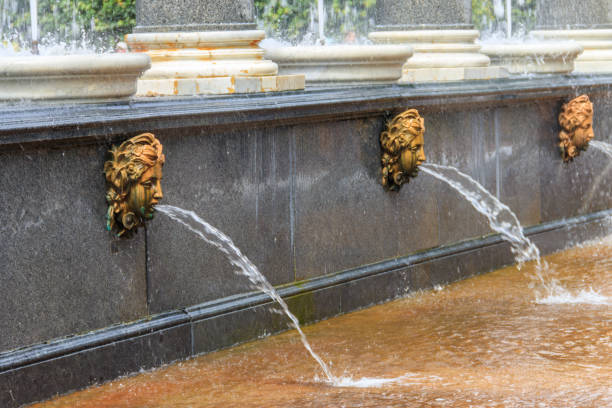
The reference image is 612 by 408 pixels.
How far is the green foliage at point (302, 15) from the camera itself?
24.2 metres

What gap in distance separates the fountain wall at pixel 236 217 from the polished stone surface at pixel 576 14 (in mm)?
2493

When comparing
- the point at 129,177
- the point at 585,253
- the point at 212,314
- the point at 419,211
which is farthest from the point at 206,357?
the point at 585,253

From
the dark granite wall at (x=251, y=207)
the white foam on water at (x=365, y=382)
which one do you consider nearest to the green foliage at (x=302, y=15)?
the dark granite wall at (x=251, y=207)

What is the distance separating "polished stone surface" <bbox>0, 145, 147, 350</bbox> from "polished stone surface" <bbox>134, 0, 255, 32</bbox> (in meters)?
1.76

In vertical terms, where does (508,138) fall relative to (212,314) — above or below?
above

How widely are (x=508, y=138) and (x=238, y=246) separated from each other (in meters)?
3.59

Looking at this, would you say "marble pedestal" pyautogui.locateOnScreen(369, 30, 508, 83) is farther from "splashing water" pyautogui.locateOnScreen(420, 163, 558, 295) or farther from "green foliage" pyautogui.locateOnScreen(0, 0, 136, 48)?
"green foliage" pyautogui.locateOnScreen(0, 0, 136, 48)

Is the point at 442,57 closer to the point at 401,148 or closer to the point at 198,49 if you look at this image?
the point at 401,148

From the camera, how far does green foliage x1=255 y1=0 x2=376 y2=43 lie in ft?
79.4

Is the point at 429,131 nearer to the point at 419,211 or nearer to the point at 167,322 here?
the point at 419,211

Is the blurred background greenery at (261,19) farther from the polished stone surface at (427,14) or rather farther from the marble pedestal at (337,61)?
the marble pedestal at (337,61)

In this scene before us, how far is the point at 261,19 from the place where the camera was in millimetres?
24406

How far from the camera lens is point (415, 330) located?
752 cm

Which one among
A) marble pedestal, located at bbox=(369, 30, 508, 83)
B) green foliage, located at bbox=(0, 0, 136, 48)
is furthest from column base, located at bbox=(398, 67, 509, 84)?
green foliage, located at bbox=(0, 0, 136, 48)
